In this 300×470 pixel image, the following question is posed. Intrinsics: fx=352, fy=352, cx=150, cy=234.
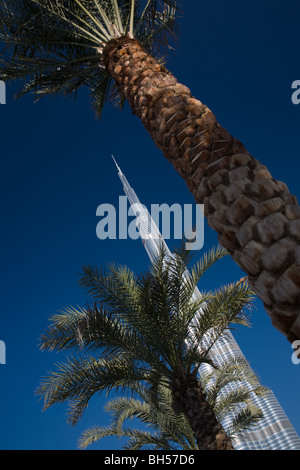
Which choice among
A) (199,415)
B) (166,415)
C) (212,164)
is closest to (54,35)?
(212,164)

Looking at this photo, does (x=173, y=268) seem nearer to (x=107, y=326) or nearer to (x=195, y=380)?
(x=107, y=326)

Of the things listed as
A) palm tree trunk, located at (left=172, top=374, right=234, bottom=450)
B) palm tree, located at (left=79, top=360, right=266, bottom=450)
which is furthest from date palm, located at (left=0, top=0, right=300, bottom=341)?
palm tree, located at (left=79, top=360, right=266, bottom=450)

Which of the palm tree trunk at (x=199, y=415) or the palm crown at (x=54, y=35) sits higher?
the palm crown at (x=54, y=35)

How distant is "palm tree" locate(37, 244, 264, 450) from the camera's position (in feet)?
22.6

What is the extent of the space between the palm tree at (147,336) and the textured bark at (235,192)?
13.9 ft

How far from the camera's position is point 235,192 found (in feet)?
7.61

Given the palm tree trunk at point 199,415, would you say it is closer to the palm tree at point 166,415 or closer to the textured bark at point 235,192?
the palm tree at point 166,415

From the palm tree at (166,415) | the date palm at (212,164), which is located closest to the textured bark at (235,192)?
the date palm at (212,164)

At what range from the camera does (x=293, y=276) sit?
5.84 ft

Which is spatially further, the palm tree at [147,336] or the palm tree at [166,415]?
the palm tree at [166,415]

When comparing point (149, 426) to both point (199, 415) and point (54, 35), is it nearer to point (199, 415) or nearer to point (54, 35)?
point (199, 415)

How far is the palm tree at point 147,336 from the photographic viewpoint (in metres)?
6.89

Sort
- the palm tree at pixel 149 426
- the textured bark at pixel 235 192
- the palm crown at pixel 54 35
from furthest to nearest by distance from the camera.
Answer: the palm tree at pixel 149 426
the palm crown at pixel 54 35
the textured bark at pixel 235 192

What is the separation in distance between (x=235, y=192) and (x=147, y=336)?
5.50 m
